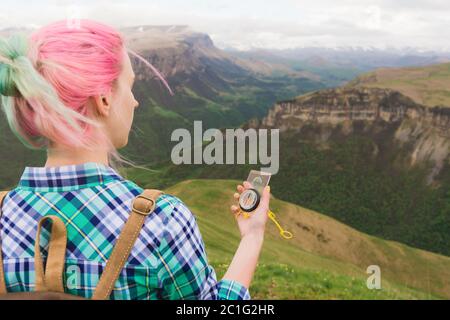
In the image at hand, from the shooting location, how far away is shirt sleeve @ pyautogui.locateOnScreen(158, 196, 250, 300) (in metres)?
2.79

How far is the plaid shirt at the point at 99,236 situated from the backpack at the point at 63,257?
0.05 meters

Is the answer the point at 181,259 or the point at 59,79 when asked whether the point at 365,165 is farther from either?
the point at 59,79

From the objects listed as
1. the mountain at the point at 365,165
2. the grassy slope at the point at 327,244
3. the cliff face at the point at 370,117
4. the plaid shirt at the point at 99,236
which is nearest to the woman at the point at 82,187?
the plaid shirt at the point at 99,236

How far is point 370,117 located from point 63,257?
613ft

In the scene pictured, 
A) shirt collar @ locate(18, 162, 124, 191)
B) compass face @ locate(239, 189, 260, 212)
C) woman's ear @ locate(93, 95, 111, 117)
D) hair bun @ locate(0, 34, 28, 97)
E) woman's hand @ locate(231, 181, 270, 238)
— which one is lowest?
woman's hand @ locate(231, 181, 270, 238)

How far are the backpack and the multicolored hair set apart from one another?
17.6 inches

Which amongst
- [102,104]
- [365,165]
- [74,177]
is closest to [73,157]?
[74,177]

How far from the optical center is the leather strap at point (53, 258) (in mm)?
2707

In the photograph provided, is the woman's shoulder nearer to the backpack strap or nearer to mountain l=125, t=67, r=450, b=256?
the backpack strap

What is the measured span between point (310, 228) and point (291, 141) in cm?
9495

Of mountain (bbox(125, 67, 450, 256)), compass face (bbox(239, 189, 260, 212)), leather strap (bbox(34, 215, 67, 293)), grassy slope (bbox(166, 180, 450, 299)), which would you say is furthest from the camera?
mountain (bbox(125, 67, 450, 256))

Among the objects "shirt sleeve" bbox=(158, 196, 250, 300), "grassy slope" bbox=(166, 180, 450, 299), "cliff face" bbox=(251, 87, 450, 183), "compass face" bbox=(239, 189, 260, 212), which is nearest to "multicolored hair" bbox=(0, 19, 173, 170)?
"shirt sleeve" bbox=(158, 196, 250, 300)

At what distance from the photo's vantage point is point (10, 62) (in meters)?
2.90

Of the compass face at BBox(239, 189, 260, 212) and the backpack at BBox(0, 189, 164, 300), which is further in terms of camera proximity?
the compass face at BBox(239, 189, 260, 212)
